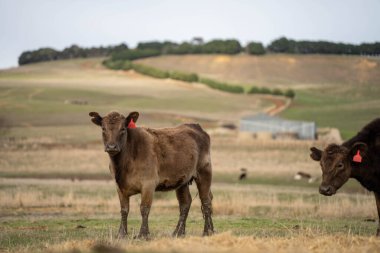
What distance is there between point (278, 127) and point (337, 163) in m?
66.8

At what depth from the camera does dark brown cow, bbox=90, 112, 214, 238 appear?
1658 centimetres

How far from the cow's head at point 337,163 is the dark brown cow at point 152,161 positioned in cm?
296

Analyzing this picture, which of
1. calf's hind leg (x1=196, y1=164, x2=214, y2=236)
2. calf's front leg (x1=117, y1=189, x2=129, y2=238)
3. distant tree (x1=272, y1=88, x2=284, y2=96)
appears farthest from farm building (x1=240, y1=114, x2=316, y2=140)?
calf's front leg (x1=117, y1=189, x2=129, y2=238)

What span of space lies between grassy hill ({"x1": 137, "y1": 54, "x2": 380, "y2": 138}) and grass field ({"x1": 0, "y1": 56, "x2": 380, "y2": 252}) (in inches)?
32.2

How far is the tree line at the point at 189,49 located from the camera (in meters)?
140

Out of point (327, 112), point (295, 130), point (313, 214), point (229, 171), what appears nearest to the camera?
point (313, 214)

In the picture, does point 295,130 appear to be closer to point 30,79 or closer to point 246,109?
point 246,109

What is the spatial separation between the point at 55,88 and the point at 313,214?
343 feet

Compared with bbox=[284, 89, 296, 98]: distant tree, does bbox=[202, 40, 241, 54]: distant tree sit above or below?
above

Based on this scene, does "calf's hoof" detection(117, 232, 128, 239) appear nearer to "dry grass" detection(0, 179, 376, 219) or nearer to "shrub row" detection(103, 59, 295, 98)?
"dry grass" detection(0, 179, 376, 219)

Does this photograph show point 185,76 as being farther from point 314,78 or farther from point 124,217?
point 124,217

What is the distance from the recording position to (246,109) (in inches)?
4523

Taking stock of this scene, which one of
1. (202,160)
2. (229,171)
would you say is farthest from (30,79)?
(202,160)

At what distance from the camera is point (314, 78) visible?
13438cm
